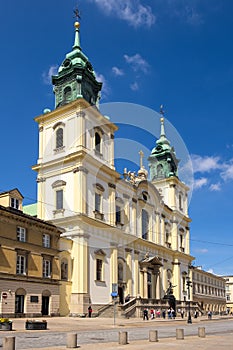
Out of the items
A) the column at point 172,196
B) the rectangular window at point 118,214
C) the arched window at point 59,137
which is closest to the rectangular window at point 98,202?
the rectangular window at point 118,214

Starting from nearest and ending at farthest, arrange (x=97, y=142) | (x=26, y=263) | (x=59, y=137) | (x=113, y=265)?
1. (x=26, y=263)
2. (x=113, y=265)
3. (x=59, y=137)
4. (x=97, y=142)

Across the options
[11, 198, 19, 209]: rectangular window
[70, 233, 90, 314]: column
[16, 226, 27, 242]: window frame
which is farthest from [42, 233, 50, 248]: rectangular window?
[70, 233, 90, 314]: column

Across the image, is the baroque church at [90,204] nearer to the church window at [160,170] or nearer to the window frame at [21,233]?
the window frame at [21,233]

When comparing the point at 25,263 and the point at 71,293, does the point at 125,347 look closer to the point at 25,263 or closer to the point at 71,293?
the point at 25,263

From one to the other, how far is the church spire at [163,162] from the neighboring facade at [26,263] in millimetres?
36795

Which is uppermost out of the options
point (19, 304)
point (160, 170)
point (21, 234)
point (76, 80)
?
point (76, 80)

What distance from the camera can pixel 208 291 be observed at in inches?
3969

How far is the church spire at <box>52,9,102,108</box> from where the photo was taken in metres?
54.0

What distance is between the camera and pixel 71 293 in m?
46.0

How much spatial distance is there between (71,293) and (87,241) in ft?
17.9

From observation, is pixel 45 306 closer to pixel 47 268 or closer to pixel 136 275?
pixel 47 268

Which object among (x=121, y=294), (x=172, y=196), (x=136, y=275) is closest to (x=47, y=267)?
(x=121, y=294)

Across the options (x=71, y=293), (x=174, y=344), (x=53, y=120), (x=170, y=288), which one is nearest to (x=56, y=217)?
(x=71, y=293)

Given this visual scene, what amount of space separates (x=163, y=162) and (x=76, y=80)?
94.3 feet
